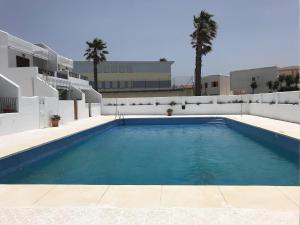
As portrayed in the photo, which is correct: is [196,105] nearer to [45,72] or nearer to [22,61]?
[45,72]

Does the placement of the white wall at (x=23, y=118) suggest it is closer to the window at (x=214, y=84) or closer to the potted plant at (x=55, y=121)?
the potted plant at (x=55, y=121)

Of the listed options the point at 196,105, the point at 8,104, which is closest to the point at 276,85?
the point at 196,105

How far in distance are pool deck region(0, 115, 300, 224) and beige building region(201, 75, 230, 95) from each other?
47.3 m

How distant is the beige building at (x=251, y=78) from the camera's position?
4904 cm

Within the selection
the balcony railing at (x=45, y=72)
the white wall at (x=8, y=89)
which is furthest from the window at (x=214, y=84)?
the white wall at (x=8, y=89)

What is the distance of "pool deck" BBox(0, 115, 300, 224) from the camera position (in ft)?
13.1

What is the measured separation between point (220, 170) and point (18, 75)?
15.3 m

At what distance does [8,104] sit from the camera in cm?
1425

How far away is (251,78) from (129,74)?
69.0ft

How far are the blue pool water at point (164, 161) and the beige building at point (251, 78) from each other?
3726cm
